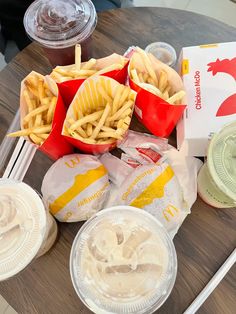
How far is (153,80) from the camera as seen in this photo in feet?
2.87

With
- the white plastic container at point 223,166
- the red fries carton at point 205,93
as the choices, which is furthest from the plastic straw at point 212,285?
the red fries carton at point 205,93

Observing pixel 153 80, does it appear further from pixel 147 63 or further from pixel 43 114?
pixel 43 114

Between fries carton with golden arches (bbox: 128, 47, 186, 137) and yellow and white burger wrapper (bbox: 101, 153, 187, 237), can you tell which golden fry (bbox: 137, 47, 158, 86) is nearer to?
fries carton with golden arches (bbox: 128, 47, 186, 137)

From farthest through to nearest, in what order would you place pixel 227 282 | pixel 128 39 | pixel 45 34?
pixel 128 39, pixel 45 34, pixel 227 282

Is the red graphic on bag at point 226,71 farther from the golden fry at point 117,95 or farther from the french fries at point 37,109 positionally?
the french fries at point 37,109

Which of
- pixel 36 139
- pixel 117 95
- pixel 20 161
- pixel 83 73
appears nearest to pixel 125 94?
pixel 117 95

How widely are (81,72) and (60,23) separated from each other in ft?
0.60

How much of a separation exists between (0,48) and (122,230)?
957 mm

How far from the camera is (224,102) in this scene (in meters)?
0.85

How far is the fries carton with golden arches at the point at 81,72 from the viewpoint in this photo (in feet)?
2.74

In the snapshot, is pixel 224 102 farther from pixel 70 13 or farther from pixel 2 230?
pixel 2 230

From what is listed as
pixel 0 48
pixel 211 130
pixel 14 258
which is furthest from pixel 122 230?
pixel 0 48

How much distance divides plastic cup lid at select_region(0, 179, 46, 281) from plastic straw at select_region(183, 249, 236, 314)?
0.37 m

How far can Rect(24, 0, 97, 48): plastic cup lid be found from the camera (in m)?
0.93
